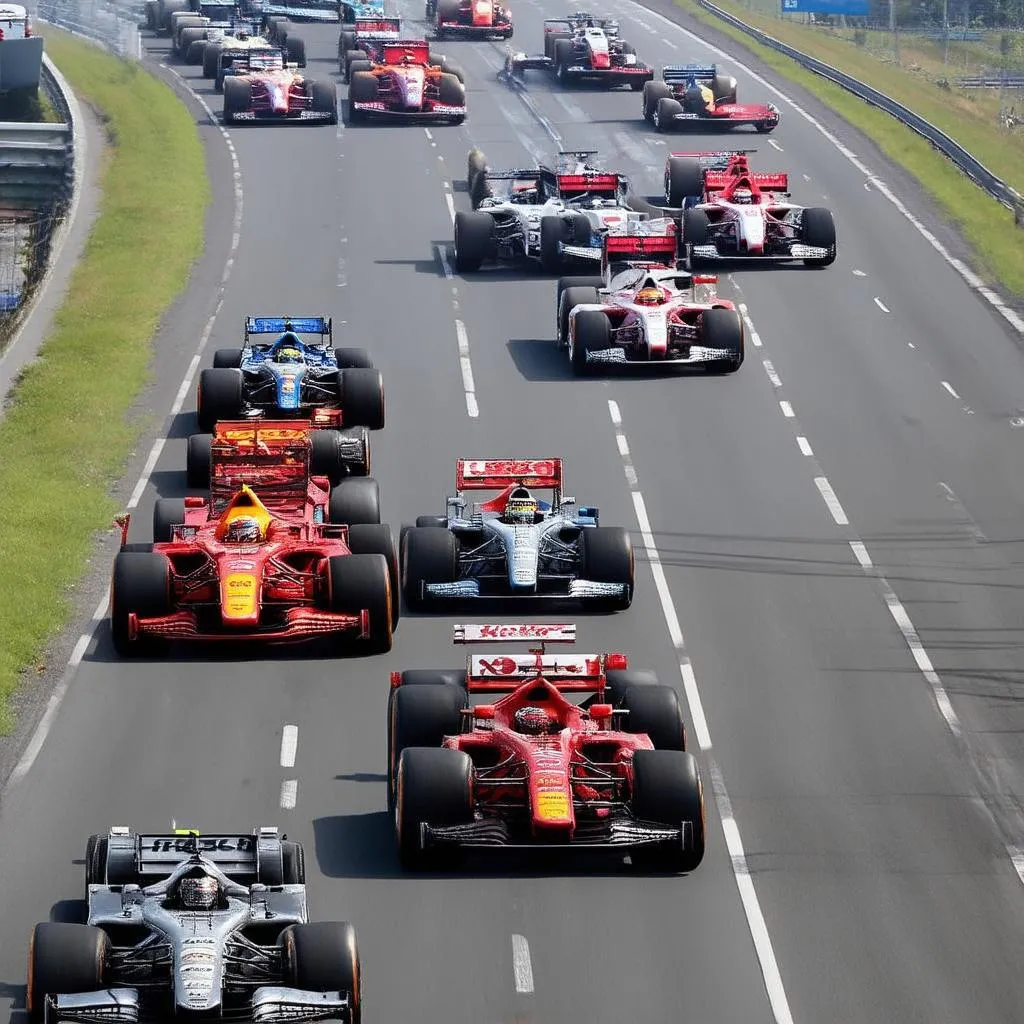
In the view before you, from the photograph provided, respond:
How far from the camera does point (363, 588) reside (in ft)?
95.5

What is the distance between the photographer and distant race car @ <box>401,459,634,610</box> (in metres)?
31.4

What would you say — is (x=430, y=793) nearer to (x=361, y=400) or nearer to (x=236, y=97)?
(x=361, y=400)

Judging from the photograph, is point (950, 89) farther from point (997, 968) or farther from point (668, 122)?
point (997, 968)

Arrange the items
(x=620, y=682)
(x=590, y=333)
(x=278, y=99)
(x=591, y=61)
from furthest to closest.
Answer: (x=591, y=61), (x=278, y=99), (x=590, y=333), (x=620, y=682)

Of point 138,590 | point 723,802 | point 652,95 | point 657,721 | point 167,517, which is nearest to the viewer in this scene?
point 657,721

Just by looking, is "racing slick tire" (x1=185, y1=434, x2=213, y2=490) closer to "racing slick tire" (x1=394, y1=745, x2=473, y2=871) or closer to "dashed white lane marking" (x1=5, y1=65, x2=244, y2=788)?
"dashed white lane marking" (x1=5, y1=65, x2=244, y2=788)

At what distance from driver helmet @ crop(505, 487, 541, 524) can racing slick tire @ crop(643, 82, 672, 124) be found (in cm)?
4146

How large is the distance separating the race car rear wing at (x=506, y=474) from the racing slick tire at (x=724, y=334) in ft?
39.7

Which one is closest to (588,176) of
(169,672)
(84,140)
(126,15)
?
(84,140)

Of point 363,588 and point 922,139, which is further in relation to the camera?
point 922,139

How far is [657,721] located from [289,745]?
463cm

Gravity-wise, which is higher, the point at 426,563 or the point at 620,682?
the point at 620,682

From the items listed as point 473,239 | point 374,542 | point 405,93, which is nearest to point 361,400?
point 374,542

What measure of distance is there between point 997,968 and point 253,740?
9.37 m
